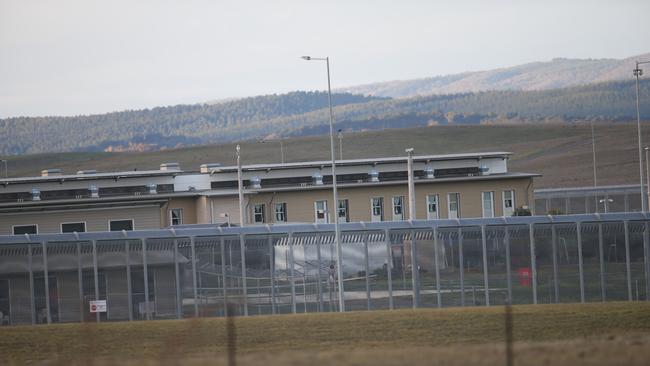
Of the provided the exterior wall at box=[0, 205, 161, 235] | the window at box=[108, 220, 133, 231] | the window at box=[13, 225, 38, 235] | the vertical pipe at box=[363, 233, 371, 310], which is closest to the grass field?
the vertical pipe at box=[363, 233, 371, 310]

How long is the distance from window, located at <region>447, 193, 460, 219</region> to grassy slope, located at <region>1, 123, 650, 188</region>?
67.3 meters

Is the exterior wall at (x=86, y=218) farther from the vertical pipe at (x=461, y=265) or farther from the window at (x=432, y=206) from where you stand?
the vertical pipe at (x=461, y=265)

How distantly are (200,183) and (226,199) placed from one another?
654 cm

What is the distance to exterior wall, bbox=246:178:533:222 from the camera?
66.8m

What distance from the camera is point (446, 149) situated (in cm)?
16825

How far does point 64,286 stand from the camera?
4062 cm

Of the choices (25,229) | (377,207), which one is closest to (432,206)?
(377,207)

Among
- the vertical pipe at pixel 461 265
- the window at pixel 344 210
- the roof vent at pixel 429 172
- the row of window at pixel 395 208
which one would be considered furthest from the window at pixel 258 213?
the vertical pipe at pixel 461 265

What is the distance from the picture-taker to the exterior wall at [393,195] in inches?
2628

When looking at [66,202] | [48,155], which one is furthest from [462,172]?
[48,155]

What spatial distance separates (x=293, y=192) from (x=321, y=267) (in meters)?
24.3

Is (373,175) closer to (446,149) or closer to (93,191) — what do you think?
(93,191)

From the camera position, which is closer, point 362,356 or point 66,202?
point 362,356

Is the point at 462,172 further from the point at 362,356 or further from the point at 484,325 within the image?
the point at 362,356
